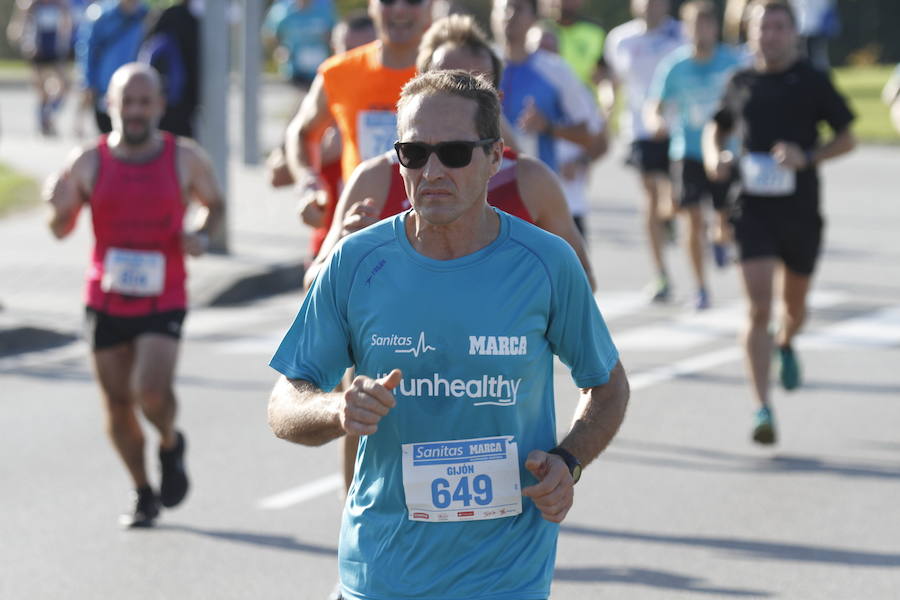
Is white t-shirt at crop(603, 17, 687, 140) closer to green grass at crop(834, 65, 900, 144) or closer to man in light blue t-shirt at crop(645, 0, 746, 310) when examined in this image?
man in light blue t-shirt at crop(645, 0, 746, 310)

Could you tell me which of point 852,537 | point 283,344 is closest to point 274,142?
point 852,537

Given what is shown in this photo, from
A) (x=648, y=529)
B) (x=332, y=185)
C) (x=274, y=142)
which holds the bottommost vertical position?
(x=274, y=142)

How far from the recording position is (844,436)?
30.5ft

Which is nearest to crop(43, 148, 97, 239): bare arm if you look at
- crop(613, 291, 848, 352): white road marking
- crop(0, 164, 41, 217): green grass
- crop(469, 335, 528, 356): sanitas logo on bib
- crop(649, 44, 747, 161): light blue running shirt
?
crop(469, 335, 528, 356): sanitas logo on bib

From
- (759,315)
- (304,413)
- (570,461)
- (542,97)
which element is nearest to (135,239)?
(542,97)

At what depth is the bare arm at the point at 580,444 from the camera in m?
3.88

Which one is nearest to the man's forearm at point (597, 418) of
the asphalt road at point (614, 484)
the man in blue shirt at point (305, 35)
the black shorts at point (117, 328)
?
the asphalt road at point (614, 484)

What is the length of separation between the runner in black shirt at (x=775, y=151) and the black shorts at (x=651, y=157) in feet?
14.9

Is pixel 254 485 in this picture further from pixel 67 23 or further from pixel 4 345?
pixel 67 23

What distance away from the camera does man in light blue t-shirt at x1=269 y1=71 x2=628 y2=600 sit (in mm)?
3959

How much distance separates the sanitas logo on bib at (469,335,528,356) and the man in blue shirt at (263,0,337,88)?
16405 mm

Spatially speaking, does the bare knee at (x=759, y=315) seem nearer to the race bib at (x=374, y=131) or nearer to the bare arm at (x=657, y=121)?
the race bib at (x=374, y=131)

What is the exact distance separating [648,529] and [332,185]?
6.16 ft

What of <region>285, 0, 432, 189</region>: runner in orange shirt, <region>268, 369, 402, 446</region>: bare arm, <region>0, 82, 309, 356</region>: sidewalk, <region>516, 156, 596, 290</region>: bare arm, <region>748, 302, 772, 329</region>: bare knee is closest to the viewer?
<region>268, 369, 402, 446</region>: bare arm
